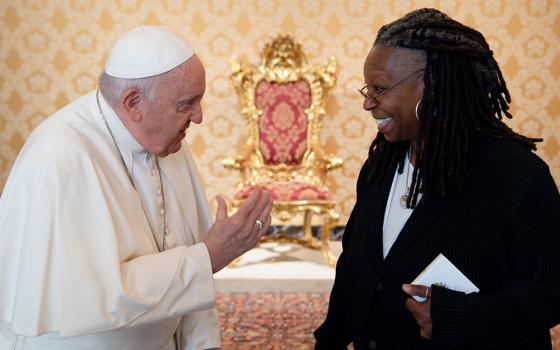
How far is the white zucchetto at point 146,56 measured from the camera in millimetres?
1923

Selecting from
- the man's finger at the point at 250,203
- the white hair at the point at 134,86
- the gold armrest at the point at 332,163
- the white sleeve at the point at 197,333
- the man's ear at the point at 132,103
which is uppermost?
the white hair at the point at 134,86

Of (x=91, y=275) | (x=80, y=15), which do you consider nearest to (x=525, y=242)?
(x=91, y=275)

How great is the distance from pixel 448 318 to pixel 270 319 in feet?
10.1

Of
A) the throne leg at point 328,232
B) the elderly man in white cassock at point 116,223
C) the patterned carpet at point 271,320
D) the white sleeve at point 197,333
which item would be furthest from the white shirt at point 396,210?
the throne leg at point 328,232

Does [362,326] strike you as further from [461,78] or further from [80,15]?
[80,15]

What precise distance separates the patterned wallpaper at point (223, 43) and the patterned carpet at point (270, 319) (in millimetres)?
1960

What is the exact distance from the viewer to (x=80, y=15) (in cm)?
645

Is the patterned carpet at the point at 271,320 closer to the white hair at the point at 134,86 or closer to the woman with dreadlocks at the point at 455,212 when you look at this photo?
the woman with dreadlocks at the point at 455,212

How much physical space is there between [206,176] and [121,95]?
15.6ft

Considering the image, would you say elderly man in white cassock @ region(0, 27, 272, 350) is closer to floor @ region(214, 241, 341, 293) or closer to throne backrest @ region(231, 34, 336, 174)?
floor @ region(214, 241, 341, 293)

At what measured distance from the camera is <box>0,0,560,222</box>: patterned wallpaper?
6469mm

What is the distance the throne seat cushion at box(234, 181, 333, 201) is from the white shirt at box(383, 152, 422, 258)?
344 cm

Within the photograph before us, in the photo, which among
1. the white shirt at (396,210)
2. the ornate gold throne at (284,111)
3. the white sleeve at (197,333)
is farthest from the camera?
the ornate gold throne at (284,111)

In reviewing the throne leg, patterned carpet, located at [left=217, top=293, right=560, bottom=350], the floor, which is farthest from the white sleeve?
the throne leg
